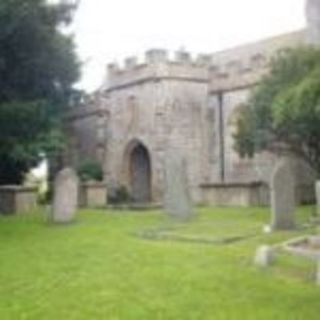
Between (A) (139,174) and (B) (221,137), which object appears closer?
(B) (221,137)

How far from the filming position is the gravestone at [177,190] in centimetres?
2433

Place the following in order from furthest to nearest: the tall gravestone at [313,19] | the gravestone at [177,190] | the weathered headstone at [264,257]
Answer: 1. the tall gravestone at [313,19]
2. the gravestone at [177,190]
3. the weathered headstone at [264,257]

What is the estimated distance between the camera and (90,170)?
39969mm

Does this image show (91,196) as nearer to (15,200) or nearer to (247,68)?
(15,200)

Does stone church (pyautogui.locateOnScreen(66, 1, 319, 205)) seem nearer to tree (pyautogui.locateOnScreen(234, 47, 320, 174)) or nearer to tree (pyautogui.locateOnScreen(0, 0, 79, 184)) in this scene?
tree (pyautogui.locateOnScreen(0, 0, 79, 184))

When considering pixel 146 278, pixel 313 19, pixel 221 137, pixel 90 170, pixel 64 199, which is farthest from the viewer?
pixel 90 170

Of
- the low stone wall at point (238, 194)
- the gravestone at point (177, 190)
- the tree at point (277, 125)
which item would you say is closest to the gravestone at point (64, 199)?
the gravestone at point (177, 190)

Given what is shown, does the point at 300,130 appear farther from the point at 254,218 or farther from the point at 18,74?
the point at 18,74

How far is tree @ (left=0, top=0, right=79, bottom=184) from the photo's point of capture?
27172 millimetres

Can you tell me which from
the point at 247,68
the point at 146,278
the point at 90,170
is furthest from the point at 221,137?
the point at 146,278

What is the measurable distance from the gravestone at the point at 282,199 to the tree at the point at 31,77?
9.79m

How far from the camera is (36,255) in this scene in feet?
54.1

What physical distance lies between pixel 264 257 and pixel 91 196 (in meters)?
17.0

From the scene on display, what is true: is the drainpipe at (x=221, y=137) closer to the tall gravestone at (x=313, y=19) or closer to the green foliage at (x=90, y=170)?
the tall gravestone at (x=313, y=19)
